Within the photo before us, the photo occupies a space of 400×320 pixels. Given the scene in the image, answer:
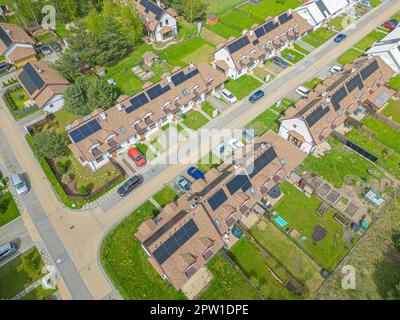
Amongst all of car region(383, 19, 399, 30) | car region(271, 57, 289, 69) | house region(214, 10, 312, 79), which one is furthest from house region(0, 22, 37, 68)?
car region(383, 19, 399, 30)

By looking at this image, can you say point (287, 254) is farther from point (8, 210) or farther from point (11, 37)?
point (11, 37)

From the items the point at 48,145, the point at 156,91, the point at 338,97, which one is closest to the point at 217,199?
the point at 156,91

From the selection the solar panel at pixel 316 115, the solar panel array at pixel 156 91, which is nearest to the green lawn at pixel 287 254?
the solar panel at pixel 316 115

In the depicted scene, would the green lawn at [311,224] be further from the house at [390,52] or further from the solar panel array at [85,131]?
the house at [390,52]

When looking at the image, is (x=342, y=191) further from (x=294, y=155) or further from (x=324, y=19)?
(x=324, y=19)

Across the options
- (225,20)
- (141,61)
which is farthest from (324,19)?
(141,61)
